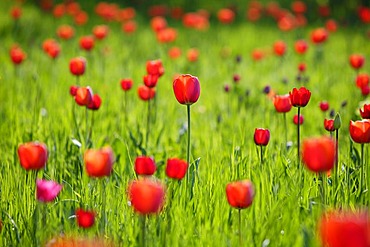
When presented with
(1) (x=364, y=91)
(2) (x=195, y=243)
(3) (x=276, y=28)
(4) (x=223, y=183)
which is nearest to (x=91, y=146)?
(4) (x=223, y=183)

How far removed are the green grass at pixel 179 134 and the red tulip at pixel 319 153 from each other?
0.76 feet

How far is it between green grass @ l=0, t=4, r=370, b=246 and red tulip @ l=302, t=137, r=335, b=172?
23cm

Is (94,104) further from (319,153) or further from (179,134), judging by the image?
(319,153)

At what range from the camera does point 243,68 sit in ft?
18.0

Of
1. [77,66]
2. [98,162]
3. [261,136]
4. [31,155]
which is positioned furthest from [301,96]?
[77,66]

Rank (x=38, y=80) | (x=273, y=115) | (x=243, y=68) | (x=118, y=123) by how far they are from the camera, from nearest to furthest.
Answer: (x=118, y=123) < (x=273, y=115) < (x=38, y=80) < (x=243, y=68)

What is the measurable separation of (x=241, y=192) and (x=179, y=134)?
1637 mm

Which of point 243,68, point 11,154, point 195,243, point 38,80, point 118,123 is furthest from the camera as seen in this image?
point 243,68

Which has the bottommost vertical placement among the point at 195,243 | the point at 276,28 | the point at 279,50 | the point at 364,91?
the point at 195,243

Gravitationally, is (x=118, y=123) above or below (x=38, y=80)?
below

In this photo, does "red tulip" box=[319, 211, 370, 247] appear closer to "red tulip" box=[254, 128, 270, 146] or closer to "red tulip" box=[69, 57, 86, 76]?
"red tulip" box=[254, 128, 270, 146]

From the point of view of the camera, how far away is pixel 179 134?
3422 mm

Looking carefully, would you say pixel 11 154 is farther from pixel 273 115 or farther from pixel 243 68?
pixel 243 68

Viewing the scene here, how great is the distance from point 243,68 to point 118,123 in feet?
7.17
